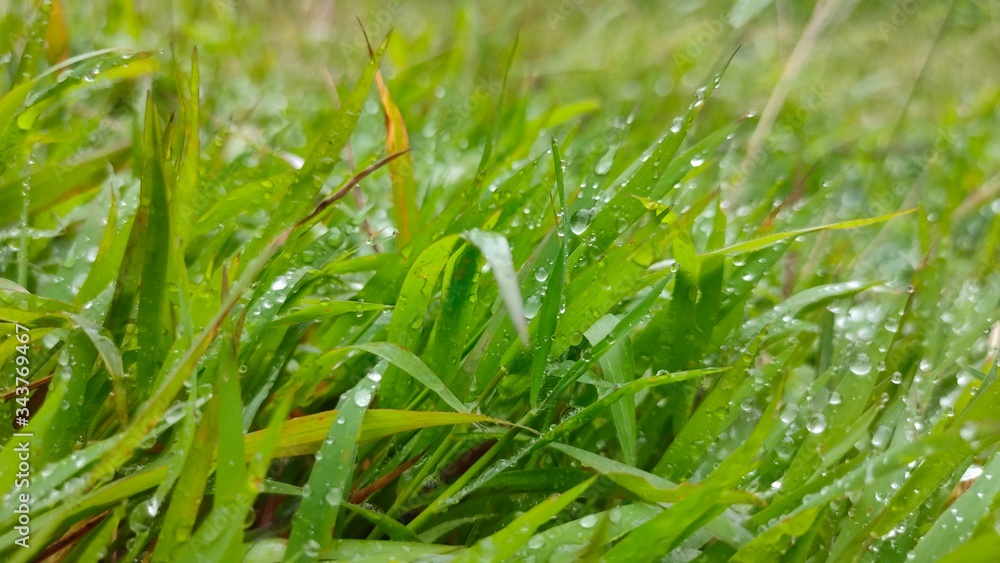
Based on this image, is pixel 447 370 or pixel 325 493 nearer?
pixel 325 493

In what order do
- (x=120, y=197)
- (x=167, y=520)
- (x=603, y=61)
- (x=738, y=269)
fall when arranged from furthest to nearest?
(x=603, y=61) → (x=120, y=197) → (x=738, y=269) → (x=167, y=520)

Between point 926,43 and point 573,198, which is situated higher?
point 926,43

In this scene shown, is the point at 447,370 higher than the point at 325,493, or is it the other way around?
the point at 447,370

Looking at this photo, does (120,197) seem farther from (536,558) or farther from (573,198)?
(536,558)

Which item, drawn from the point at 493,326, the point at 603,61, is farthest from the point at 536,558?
the point at 603,61

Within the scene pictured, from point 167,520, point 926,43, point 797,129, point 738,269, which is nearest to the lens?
point 167,520

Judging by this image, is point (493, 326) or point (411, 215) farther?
point (411, 215)

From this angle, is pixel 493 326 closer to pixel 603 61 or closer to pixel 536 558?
pixel 536 558

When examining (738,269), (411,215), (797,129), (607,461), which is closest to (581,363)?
(607,461)

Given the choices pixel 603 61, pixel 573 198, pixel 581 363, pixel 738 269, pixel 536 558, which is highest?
pixel 603 61
